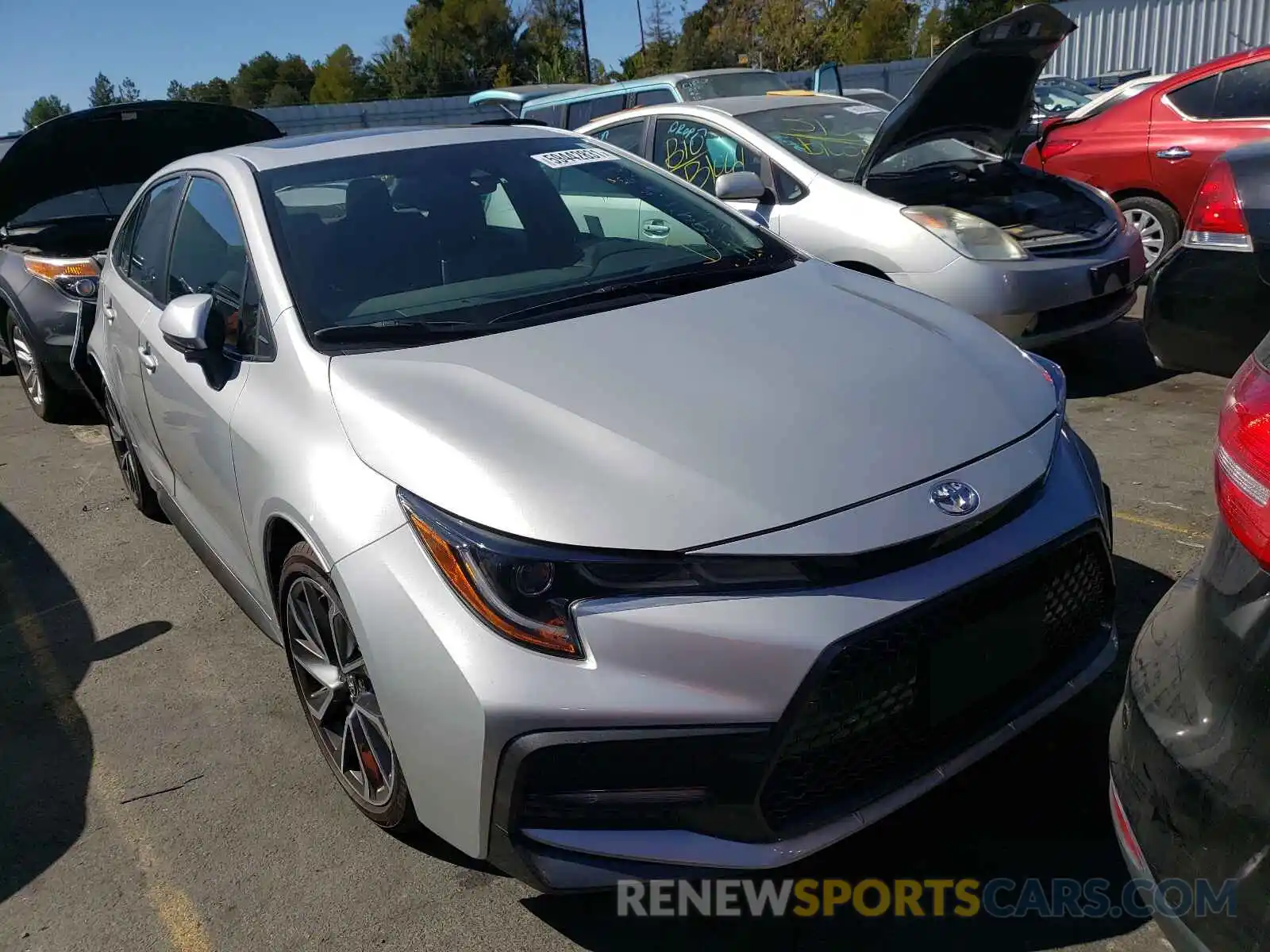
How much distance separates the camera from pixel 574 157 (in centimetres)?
376

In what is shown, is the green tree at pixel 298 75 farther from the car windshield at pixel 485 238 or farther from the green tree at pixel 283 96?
the car windshield at pixel 485 238

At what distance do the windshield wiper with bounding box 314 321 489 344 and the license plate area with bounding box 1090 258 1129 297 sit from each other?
375cm

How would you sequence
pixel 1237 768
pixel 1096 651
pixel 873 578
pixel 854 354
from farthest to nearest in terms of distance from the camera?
pixel 854 354
pixel 1096 651
pixel 873 578
pixel 1237 768

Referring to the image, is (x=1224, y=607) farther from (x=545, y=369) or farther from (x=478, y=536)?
(x=545, y=369)

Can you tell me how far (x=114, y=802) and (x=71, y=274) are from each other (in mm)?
4107

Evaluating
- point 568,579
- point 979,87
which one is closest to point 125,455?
point 568,579

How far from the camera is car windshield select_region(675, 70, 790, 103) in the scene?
9219 mm

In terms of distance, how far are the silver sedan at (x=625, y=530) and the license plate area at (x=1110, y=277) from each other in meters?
2.69

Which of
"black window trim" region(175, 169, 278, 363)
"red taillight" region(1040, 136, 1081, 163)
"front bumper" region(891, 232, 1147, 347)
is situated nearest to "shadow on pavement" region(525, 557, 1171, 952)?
"black window trim" region(175, 169, 278, 363)

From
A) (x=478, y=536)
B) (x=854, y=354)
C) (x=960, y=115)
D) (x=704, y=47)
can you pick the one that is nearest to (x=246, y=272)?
(x=478, y=536)

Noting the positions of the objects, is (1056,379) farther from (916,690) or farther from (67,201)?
(67,201)

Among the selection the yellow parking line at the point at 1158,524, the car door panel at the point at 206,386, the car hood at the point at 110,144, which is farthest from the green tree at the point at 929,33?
the car door panel at the point at 206,386

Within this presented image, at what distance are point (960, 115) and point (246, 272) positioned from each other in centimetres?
431

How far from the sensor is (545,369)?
8.37ft
